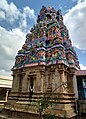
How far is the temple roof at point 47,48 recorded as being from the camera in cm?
1188

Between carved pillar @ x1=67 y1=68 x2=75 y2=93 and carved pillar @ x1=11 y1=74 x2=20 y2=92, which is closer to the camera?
carved pillar @ x1=67 y1=68 x2=75 y2=93

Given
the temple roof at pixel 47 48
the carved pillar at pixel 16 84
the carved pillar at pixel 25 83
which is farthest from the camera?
the carved pillar at pixel 16 84

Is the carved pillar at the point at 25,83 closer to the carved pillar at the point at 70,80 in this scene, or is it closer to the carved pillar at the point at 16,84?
the carved pillar at the point at 16,84

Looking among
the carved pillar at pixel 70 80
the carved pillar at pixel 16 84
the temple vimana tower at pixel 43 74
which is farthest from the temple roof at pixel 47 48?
the carved pillar at pixel 16 84

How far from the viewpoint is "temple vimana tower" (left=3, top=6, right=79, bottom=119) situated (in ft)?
32.3

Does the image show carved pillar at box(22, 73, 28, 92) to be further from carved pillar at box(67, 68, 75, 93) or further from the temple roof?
carved pillar at box(67, 68, 75, 93)

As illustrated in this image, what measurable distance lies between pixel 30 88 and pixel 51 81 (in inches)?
107

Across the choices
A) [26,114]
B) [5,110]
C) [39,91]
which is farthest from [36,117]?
[5,110]

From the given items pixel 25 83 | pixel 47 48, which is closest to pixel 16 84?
pixel 25 83

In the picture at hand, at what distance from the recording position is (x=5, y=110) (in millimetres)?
11914

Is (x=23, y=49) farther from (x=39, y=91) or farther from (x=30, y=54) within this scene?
(x=39, y=91)

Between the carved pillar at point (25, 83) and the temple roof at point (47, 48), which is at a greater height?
the temple roof at point (47, 48)

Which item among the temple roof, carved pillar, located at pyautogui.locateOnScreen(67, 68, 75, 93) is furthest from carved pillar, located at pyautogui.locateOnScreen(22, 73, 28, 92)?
carved pillar, located at pyautogui.locateOnScreen(67, 68, 75, 93)

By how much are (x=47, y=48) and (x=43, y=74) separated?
3472 mm
